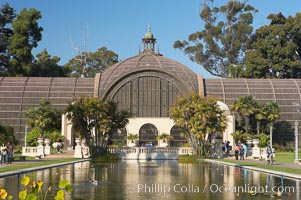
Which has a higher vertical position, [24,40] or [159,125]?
[24,40]

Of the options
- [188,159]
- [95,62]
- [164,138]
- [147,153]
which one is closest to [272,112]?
[164,138]

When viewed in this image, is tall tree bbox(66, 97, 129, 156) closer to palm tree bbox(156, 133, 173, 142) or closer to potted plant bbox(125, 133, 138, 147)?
palm tree bbox(156, 133, 173, 142)

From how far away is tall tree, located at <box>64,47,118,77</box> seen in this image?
11075 centimetres

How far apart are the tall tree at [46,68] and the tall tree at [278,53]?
35.3m

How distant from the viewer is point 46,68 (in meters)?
92.1

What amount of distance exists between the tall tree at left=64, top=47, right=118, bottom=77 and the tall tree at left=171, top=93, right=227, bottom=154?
6367 centimetres

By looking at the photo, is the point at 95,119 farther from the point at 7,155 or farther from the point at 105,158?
the point at 7,155

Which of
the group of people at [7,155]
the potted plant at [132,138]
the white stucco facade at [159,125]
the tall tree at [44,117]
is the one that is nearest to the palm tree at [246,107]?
the white stucco facade at [159,125]

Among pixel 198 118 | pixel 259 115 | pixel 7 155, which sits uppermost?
pixel 259 115

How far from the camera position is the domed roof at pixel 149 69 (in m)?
70.9

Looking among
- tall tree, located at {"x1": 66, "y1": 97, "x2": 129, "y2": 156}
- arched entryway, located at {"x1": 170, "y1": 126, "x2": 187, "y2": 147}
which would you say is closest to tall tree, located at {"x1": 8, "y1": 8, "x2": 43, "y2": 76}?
arched entryway, located at {"x1": 170, "y1": 126, "x2": 187, "y2": 147}

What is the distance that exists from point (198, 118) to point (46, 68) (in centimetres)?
5163

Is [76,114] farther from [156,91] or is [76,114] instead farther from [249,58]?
[249,58]

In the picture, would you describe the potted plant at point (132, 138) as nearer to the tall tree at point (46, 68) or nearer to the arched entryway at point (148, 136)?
the arched entryway at point (148, 136)
